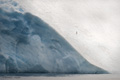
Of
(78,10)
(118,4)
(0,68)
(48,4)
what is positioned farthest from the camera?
(118,4)

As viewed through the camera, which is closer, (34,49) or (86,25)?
(34,49)

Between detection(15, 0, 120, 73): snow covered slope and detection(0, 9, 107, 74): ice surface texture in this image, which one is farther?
detection(15, 0, 120, 73): snow covered slope

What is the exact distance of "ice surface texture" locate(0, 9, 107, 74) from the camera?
6652 mm

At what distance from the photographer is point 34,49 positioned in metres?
6.82

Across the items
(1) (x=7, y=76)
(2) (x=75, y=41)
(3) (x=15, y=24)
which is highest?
(3) (x=15, y=24)

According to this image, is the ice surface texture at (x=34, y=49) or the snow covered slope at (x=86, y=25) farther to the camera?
the snow covered slope at (x=86, y=25)

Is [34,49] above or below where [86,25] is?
below

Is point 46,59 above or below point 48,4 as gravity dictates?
below

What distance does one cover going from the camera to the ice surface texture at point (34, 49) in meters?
6.65

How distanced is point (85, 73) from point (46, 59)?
1.25m

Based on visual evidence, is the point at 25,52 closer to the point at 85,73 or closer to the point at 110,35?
the point at 85,73

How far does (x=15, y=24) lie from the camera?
697 centimetres

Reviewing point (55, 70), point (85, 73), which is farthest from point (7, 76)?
point (85, 73)

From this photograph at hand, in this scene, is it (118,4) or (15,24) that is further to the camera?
(118,4)
